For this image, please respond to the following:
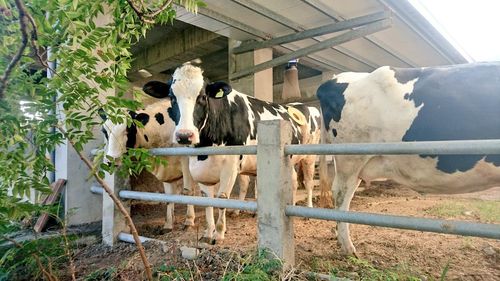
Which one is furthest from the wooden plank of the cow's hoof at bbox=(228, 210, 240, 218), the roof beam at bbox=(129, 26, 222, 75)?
the roof beam at bbox=(129, 26, 222, 75)

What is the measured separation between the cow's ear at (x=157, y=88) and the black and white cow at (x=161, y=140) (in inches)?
14.6

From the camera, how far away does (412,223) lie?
5.65 ft

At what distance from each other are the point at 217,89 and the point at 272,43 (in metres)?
2.83

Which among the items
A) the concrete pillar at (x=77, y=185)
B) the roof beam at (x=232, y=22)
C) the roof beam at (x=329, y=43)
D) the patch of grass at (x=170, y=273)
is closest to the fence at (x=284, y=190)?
the patch of grass at (x=170, y=273)

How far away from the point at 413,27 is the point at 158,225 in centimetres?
554

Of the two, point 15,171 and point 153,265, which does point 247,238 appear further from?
point 15,171

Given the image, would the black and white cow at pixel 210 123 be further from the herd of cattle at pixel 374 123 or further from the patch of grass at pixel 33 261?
the patch of grass at pixel 33 261

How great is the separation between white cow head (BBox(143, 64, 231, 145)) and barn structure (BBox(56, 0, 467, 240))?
3.13 ft

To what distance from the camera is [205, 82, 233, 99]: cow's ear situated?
360cm

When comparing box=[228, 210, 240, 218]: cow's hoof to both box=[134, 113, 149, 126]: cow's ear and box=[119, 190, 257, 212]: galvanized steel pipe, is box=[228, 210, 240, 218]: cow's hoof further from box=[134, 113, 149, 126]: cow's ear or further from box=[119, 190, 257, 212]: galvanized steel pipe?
box=[119, 190, 257, 212]: galvanized steel pipe

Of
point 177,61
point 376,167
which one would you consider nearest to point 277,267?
point 376,167

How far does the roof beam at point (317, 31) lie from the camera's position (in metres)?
4.79

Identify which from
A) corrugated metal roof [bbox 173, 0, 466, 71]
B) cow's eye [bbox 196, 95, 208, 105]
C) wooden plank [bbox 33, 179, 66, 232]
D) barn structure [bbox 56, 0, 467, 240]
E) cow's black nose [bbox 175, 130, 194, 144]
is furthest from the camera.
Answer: corrugated metal roof [bbox 173, 0, 466, 71]

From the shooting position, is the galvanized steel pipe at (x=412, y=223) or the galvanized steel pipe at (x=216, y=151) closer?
the galvanized steel pipe at (x=412, y=223)
